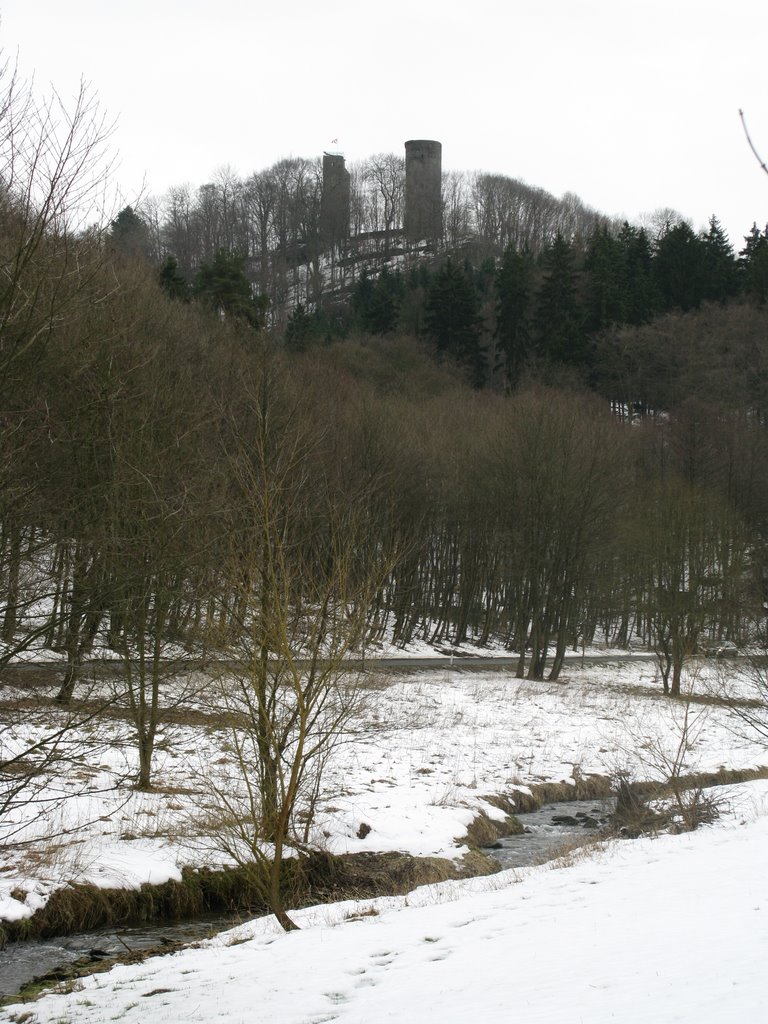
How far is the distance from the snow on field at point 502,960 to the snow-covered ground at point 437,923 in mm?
23

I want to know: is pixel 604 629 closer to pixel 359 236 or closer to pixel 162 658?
pixel 162 658

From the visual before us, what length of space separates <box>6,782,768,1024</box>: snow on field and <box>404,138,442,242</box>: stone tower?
83928mm

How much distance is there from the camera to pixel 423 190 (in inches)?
3866

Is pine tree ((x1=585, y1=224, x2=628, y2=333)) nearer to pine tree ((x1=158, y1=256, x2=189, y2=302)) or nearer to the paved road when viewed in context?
the paved road

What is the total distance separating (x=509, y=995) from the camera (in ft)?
21.1

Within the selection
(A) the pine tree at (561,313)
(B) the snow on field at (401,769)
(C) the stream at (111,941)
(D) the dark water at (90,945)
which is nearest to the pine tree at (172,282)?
(B) the snow on field at (401,769)

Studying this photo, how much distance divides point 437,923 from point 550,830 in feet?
22.1

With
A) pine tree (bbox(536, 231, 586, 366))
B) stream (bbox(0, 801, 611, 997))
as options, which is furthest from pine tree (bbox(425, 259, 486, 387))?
stream (bbox(0, 801, 611, 997))

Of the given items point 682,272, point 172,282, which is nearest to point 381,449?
point 172,282

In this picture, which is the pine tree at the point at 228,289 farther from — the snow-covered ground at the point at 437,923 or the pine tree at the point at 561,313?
the snow-covered ground at the point at 437,923

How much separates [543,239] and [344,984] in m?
89.0

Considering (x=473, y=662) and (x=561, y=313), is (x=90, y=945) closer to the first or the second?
(x=473, y=662)

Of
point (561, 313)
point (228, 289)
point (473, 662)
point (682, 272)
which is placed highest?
point (682, 272)

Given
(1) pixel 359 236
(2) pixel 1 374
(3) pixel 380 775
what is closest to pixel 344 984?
(2) pixel 1 374
